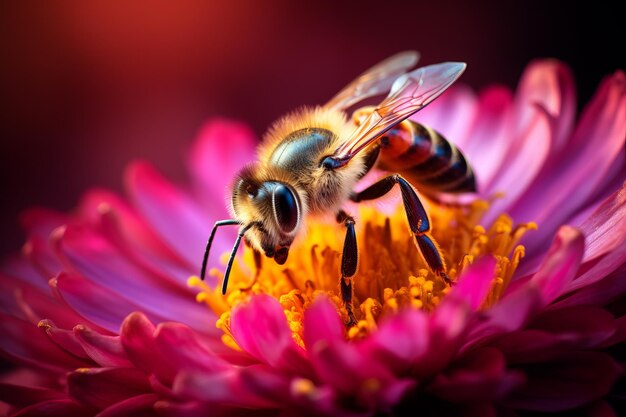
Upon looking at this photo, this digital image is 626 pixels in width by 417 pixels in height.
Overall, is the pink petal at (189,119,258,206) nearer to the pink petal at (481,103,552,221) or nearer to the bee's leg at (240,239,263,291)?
the bee's leg at (240,239,263,291)

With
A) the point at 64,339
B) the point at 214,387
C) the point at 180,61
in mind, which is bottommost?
the point at 214,387

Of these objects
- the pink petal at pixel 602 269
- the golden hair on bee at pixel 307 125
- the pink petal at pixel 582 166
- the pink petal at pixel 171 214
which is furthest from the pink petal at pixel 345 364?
the pink petal at pixel 171 214

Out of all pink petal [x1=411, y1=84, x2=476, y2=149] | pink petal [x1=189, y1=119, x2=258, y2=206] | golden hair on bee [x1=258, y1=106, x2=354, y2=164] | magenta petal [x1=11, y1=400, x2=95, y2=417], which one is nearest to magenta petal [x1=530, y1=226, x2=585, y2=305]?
golden hair on bee [x1=258, y1=106, x2=354, y2=164]

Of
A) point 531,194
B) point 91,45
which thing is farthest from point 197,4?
point 531,194

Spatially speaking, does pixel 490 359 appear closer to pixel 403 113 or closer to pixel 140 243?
pixel 403 113

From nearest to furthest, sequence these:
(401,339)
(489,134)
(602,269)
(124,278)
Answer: (401,339)
(602,269)
(124,278)
(489,134)

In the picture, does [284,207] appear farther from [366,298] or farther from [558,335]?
[558,335]

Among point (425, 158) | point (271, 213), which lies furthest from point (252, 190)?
point (425, 158)
